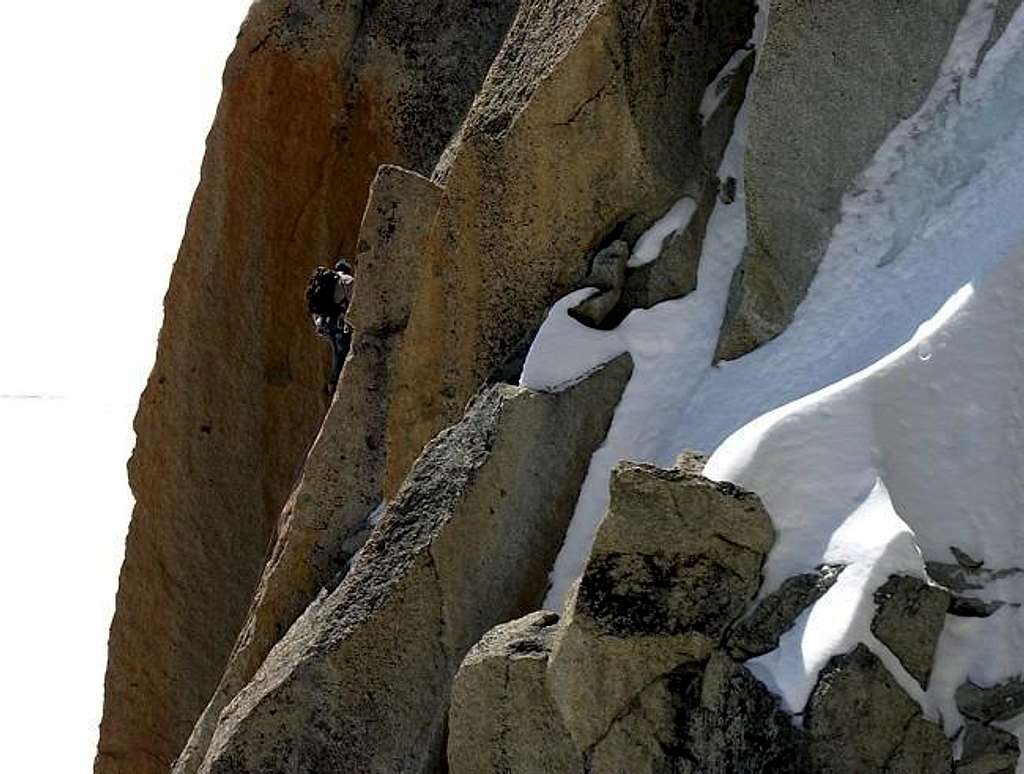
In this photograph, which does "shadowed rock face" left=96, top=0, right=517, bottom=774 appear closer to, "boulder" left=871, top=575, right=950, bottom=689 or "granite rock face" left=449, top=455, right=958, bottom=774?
"granite rock face" left=449, top=455, right=958, bottom=774

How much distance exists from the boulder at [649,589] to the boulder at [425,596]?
1.21 meters

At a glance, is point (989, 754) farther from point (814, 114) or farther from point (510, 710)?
point (814, 114)

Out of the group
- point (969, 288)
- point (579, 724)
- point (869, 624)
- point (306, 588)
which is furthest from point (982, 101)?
point (306, 588)

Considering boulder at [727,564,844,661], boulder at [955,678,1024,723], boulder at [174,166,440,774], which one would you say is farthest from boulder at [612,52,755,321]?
boulder at [955,678,1024,723]

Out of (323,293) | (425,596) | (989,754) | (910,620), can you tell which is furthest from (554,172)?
(989,754)

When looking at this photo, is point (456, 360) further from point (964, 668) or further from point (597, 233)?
point (964, 668)

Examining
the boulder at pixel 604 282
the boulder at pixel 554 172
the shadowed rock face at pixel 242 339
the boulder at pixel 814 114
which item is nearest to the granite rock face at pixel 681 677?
the boulder at pixel 814 114

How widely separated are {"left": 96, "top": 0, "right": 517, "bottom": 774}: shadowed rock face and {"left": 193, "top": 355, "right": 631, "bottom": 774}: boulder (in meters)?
5.06

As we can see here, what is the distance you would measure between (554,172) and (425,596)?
78.5 inches

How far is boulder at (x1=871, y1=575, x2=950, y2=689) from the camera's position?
591 cm

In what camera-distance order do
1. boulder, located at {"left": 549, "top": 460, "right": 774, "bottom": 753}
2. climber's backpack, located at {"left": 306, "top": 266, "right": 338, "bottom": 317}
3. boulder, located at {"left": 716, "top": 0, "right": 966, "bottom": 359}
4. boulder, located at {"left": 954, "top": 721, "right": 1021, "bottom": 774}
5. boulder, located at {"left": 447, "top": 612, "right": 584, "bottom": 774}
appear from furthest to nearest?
climber's backpack, located at {"left": 306, "top": 266, "right": 338, "bottom": 317} < boulder, located at {"left": 716, "top": 0, "right": 966, "bottom": 359} < boulder, located at {"left": 447, "top": 612, "right": 584, "bottom": 774} < boulder, located at {"left": 549, "top": 460, "right": 774, "bottom": 753} < boulder, located at {"left": 954, "top": 721, "right": 1021, "bottom": 774}

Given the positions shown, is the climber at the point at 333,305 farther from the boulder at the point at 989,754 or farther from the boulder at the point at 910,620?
the boulder at the point at 989,754

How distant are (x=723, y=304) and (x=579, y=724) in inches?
92.6

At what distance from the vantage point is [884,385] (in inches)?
258
